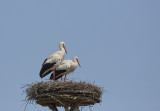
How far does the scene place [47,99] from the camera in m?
11.7

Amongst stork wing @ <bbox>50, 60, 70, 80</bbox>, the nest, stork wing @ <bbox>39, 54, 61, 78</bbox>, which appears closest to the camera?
the nest

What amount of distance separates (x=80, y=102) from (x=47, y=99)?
3.55 feet

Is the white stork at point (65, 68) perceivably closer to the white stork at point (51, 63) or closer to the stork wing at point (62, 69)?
the stork wing at point (62, 69)

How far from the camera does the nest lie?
1161cm

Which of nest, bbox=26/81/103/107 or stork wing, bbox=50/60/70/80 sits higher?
stork wing, bbox=50/60/70/80

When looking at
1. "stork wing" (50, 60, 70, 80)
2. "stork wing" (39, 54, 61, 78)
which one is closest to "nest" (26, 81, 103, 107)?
"stork wing" (39, 54, 61, 78)

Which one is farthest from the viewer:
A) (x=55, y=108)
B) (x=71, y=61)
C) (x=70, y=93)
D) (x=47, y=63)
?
(x=71, y=61)

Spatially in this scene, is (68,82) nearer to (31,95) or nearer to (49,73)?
(31,95)

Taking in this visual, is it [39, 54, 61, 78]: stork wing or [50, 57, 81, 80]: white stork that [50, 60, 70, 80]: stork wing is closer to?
[50, 57, 81, 80]: white stork

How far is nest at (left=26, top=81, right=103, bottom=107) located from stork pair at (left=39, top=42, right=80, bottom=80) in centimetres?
224

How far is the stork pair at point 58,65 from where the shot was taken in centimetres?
1422

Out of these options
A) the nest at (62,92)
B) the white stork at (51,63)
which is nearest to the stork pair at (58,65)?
the white stork at (51,63)

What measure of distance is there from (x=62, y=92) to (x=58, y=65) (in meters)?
2.95

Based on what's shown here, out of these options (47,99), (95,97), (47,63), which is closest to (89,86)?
(95,97)
